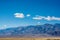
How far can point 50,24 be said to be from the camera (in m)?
4.54

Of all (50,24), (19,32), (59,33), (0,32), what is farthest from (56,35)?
(0,32)

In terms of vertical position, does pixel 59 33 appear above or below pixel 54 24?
below

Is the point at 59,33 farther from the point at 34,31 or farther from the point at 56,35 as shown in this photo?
the point at 34,31

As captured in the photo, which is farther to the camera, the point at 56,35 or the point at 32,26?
the point at 56,35

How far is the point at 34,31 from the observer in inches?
204

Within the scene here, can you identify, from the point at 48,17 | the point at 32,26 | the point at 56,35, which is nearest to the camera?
the point at 48,17

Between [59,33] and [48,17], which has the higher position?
[48,17]

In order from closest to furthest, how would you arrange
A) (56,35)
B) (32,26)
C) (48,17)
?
1. (48,17)
2. (32,26)
3. (56,35)

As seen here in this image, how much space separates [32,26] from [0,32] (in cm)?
101

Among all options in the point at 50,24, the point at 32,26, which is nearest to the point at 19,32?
the point at 32,26

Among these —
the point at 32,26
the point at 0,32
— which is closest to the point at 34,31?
the point at 32,26

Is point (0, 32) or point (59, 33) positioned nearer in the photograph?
point (0, 32)

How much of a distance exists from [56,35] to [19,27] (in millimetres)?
1453

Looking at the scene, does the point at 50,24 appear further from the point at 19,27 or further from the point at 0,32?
the point at 0,32
